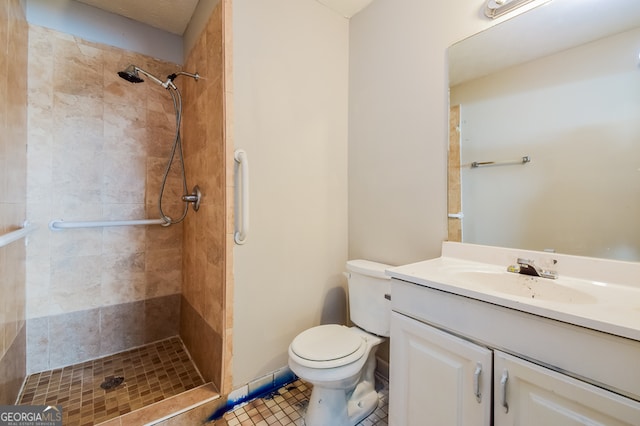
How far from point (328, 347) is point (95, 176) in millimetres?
1952

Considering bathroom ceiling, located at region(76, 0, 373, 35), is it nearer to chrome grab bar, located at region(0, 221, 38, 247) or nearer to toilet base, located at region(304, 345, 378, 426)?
chrome grab bar, located at region(0, 221, 38, 247)

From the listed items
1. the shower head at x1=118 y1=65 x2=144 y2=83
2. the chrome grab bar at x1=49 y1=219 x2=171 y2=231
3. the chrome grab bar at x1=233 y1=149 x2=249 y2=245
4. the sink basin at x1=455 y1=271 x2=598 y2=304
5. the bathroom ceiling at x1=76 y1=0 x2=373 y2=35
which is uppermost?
the bathroom ceiling at x1=76 y1=0 x2=373 y2=35

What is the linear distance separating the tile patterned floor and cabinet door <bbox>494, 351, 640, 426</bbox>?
80cm

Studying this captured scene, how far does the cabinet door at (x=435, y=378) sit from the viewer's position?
842 millimetres

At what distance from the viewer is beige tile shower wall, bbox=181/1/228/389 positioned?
1442 millimetres

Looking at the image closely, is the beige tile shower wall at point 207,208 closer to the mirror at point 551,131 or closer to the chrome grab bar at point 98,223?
the chrome grab bar at point 98,223

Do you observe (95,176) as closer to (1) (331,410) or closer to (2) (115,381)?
(2) (115,381)

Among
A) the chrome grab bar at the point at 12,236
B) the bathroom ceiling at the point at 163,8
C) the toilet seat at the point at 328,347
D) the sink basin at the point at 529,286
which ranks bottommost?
the toilet seat at the point at 328,347

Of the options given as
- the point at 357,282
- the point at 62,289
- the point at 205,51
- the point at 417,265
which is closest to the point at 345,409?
the point at 357,282

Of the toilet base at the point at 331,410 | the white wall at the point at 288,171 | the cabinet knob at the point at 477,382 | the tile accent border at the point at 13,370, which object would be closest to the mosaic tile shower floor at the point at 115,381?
the tile accent border at the point at 13,370

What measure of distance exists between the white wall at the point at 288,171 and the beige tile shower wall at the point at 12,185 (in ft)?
3.39

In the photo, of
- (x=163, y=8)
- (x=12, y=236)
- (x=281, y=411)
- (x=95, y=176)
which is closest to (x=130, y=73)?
(x=163, y=8)

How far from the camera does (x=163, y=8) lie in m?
1.83

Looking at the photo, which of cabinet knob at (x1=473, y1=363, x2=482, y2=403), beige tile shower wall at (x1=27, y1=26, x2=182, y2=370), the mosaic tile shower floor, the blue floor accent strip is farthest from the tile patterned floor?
beige tile shower wall at (x1=27, y1=26, x2=182, y2=370)
